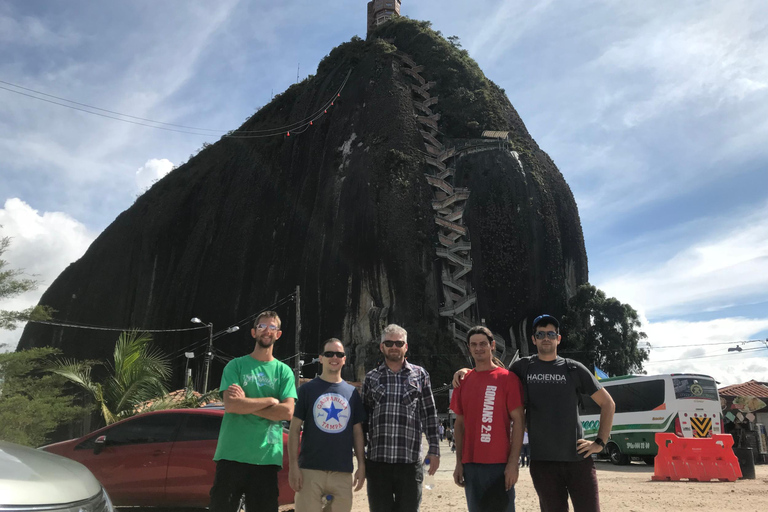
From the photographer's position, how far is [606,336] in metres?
35.5

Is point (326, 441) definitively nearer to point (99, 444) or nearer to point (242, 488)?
point (242, 488)

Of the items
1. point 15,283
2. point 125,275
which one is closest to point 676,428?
point 15,283

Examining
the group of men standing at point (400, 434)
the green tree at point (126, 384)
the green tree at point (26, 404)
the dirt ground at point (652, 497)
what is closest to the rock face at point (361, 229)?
the green tree at point (26, 404)

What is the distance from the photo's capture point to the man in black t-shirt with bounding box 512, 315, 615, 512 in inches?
157

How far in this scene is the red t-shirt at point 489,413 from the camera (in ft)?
13.3

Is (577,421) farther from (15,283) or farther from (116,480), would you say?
(15,283)

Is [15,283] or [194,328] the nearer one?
[15,283]

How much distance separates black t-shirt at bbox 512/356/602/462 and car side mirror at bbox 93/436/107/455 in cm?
548

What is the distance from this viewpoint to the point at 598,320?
36.4 m

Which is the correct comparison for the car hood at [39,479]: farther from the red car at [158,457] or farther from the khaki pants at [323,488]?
the red car at [158,457]

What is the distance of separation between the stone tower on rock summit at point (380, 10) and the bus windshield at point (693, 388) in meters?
57.6

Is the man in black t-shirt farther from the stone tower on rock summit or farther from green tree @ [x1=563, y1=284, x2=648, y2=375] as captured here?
the stone tower on rock summit

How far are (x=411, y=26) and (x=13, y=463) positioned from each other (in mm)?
52713

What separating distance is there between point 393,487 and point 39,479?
2.45m
